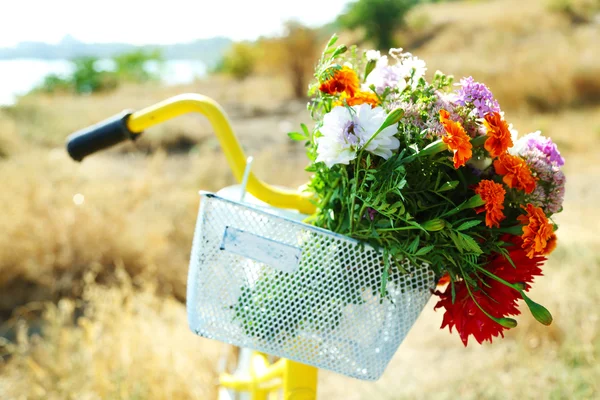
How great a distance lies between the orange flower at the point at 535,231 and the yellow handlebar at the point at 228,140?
524 mm

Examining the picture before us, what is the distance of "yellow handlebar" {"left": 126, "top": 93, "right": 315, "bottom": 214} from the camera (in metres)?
1.30

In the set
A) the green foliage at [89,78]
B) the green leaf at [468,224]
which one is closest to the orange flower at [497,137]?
the green leaf at [468,224]

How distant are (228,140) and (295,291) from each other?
0.44 metres

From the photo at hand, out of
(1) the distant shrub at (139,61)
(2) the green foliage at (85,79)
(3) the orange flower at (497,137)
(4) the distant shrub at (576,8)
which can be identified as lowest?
(1) the distant shrub at (139,61)

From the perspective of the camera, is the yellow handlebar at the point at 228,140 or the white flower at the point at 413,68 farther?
the yellow handlebar at the point at 228,140

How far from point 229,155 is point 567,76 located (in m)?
9.68

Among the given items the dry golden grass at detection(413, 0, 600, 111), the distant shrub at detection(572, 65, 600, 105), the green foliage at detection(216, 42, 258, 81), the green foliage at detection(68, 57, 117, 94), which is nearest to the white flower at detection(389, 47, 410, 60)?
the dry golden grass at detection(413, 0, 600, 111)

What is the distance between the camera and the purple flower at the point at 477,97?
93 centimetres

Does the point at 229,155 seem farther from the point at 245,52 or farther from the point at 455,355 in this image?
the point at 245,52

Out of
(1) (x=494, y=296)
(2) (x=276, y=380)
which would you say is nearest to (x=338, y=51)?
(1) (x=494, y=296)

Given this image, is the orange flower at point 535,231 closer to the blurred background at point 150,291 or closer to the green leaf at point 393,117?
the green leaf at point 393,117

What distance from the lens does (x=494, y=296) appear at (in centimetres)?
96

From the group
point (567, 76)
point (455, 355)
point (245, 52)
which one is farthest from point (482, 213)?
point (245, 52)

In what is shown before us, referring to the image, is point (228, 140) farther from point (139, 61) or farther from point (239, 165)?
point (139, 61)
